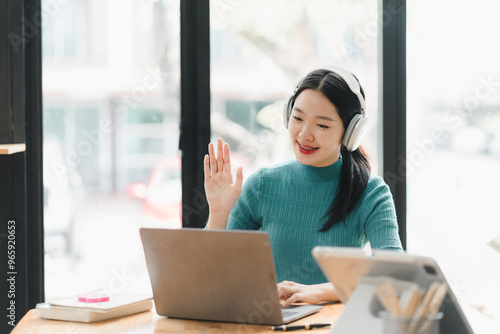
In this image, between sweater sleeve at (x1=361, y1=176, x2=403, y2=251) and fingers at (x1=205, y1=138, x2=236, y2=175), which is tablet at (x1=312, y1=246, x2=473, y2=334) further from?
fingers at (x1=205, y1=138, x2=236, y2=175)

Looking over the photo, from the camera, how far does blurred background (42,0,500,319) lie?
2.66 metres

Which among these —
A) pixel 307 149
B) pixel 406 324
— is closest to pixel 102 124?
pixel 307 149

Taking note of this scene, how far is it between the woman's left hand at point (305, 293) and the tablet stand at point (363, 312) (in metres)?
0.53

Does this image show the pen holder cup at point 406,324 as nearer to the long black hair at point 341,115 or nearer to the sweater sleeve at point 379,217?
the sweater sleeve at point 379,217

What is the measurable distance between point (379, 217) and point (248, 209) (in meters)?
0.45

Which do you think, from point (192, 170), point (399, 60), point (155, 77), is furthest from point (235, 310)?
point (399, 60)

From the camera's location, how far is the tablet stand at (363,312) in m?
1.08

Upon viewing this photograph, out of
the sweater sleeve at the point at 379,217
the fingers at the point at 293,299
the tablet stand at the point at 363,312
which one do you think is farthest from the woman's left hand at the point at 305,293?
the tablet stand at the point at 363,312

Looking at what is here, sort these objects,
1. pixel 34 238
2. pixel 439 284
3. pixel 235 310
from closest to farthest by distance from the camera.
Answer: pixel 439 284 → pixel 235 310 → pixel 34 238

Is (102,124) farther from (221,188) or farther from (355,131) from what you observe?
(355,131)

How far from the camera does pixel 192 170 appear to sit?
2.68 metres

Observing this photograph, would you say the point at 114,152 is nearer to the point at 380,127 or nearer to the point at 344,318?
the point at 380,127

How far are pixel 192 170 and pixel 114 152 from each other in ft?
1.16
